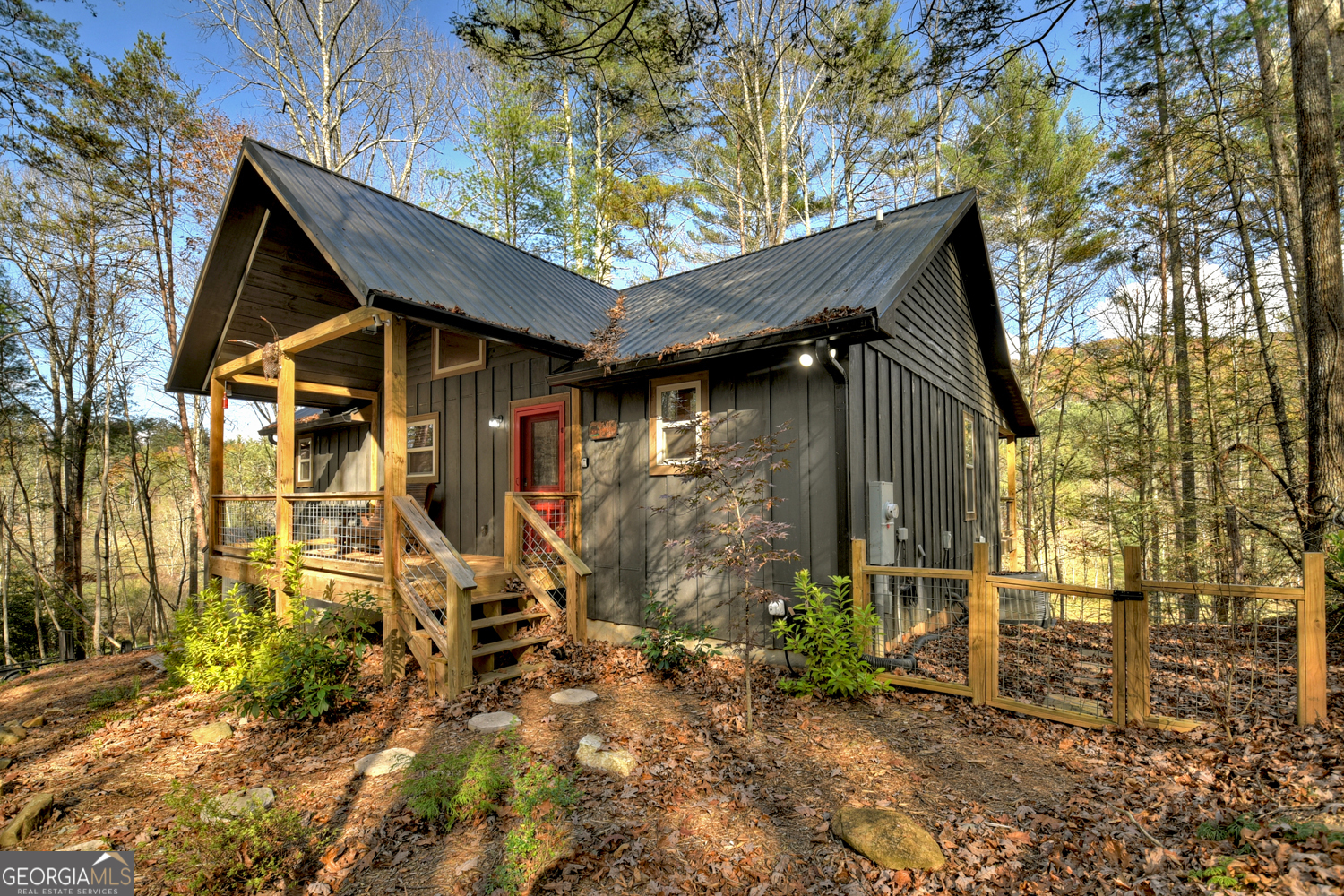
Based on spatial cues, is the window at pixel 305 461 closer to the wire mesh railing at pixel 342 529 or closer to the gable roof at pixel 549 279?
the gable roof at pixel 549 279

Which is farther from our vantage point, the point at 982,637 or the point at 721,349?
the point at 721,349

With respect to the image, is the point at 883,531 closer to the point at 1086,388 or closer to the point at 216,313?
the point at 216,313

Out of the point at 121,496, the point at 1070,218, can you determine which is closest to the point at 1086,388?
the point at 1070,218

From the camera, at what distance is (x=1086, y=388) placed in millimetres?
14109

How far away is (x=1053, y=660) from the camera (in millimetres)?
5656

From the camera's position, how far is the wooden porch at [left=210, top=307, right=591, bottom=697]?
5.12 m

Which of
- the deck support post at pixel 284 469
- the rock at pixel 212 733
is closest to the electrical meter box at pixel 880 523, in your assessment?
the rock at pixel 212 733

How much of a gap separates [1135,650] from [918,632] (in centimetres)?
280

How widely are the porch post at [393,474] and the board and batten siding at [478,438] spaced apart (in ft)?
7.14

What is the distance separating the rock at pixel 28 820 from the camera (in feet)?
10.1

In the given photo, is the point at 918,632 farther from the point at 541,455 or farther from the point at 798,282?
the point at 541,455

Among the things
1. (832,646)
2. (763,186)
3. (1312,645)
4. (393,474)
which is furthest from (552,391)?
(763,186)

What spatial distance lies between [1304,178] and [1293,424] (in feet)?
12.7

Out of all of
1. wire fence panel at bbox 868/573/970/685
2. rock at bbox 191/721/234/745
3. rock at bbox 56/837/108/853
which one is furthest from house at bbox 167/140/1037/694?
rock at bbox 56/837/108/853
